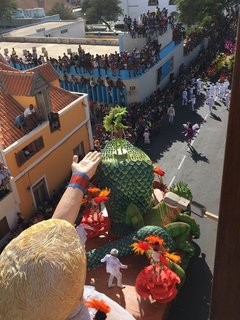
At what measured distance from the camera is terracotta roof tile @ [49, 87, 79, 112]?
52.3 ft

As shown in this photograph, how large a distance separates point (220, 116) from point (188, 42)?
1103 cm

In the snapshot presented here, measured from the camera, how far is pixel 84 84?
79.4ft

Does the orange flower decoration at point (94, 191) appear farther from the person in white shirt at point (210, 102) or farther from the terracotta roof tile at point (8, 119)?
the person in white shirt at point (210, 102)

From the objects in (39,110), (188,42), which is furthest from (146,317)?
(188,42)

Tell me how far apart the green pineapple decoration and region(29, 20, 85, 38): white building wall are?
91.2 feet

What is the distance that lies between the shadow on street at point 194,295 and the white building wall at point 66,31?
1193 inches

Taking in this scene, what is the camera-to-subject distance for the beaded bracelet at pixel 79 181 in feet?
27.5

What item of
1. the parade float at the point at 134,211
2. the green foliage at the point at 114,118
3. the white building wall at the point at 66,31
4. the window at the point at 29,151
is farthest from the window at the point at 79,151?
the white building wall at the point at 66,31

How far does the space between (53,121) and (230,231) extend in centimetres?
1180

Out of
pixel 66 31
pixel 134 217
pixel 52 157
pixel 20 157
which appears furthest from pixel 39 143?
pixel 66 31

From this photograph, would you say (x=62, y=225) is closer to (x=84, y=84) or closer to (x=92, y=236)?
(x=92, y=236)

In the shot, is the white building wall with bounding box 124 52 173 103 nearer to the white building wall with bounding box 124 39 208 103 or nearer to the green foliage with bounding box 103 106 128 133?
the white building wall with bounding box 124 39 208 103

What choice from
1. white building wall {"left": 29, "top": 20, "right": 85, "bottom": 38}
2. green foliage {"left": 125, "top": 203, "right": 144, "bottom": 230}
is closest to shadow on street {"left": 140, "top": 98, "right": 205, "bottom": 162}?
green foliage {"left": 125, "top": 203, "right": 144, "bottom": 230}

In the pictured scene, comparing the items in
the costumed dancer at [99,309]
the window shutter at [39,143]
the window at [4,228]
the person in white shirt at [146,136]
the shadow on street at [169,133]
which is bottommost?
the shadow on street at [169,133]
